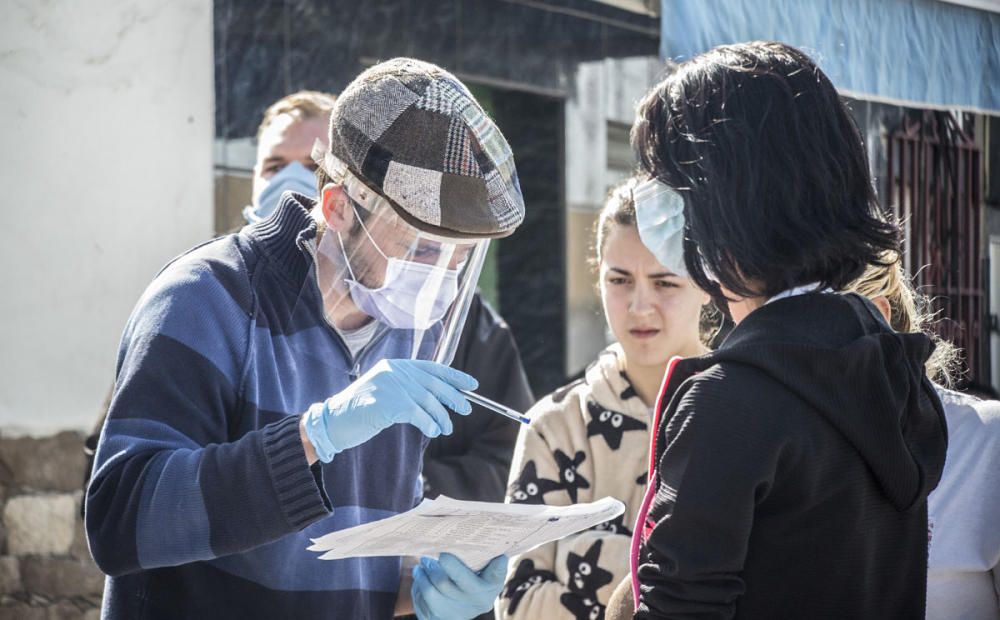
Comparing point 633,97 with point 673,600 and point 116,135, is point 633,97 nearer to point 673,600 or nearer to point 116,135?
point 116,135

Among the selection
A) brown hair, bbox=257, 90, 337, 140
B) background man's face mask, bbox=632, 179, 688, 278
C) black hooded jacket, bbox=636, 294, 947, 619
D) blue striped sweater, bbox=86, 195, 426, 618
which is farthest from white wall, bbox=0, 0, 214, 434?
black hooded jacket, bbox=636, 294, 947, 619

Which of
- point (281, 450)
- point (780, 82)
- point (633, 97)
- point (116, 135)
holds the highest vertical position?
point (633, 97)

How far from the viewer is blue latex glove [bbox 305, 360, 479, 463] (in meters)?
1.63

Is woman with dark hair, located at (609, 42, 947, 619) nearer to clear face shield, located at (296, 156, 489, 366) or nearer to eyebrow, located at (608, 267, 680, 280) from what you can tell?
clear face shield, located at (296, 156, 489, 366)

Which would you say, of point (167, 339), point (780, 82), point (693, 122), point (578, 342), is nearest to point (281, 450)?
point (167, 339)

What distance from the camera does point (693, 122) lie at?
59.6 inches

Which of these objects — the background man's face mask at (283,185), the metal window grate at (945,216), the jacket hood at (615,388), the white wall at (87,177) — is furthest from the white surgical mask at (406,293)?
the metal window grate at (945,216)

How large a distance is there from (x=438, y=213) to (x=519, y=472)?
1070 mm

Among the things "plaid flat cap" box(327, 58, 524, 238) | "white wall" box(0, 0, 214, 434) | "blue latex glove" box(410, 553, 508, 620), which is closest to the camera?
"plaid flat cap" box(327, 58, 524, 238)

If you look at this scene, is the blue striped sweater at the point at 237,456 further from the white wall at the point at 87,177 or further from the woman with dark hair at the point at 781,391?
the white wall at the point at 87,177

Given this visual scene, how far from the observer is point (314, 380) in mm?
1883

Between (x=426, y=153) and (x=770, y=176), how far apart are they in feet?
1.76

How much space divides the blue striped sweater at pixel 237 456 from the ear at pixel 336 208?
0.05 metres

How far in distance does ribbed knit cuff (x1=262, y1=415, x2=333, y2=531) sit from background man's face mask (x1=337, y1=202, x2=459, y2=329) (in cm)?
35
